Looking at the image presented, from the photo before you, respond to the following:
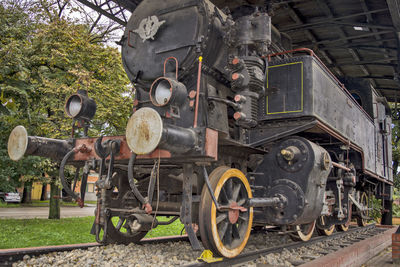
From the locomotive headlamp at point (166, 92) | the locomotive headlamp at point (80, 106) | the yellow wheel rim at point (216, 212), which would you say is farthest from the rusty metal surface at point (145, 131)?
the locomotive headlamp at point (80, 106)

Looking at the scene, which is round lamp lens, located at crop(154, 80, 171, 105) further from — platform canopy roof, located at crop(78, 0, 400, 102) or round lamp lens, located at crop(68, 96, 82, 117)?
platform canopy roof, located at crop(78, 0, 400, 102)

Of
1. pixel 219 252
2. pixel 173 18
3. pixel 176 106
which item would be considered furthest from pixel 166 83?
pixel 219 252

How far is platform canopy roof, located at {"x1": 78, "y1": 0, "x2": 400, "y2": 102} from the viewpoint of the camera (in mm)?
7414

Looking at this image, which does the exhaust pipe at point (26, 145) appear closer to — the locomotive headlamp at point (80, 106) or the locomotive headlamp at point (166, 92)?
the locomotive headlamp at point (80, 106)

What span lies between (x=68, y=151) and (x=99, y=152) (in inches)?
25.9

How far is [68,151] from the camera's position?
4531 millimetres

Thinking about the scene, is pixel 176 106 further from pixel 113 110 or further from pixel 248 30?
pixel 113 110

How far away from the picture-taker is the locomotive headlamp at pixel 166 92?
11.9 ft

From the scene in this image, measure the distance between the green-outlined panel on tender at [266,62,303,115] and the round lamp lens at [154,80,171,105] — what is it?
1940mm

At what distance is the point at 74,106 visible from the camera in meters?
4.75

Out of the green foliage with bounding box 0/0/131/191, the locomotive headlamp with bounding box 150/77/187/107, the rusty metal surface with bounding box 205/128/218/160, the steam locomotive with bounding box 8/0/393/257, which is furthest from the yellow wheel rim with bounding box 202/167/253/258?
the green foliage with bounding box 0/0/131/191

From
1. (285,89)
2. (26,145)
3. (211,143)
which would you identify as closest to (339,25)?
(285,89)

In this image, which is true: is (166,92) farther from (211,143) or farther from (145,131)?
(211,143)

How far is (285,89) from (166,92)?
2101 millimetres
